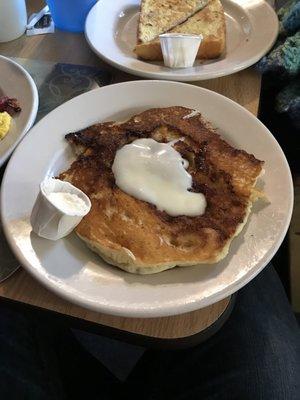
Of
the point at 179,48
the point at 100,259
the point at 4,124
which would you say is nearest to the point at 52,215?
the point at 100,259

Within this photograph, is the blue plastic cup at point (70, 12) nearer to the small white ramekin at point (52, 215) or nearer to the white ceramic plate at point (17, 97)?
the white ceramic plate at point (17, 97)

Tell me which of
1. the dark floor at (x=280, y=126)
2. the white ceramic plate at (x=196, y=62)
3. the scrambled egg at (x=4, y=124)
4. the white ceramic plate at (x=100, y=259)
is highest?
the white ceramic plate at (x=196, y=62)

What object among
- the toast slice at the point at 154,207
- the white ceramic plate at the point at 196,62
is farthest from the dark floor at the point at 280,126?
the toast slice at the point at 154,207

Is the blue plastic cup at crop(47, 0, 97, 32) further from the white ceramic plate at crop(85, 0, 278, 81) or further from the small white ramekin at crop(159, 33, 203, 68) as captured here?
the small white ramekin at crop(159, 33, 203, 68)

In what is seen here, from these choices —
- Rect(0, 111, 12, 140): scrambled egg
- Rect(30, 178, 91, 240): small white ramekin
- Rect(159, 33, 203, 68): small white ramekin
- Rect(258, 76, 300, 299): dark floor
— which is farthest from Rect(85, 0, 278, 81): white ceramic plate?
Rect(30, 178, 91, 240): small white ramekin

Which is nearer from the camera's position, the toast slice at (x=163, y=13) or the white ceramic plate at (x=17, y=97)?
the white ceramic plate at (x=17, y=97)

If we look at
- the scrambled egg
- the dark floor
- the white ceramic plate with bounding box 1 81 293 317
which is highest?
the scrambled egg
